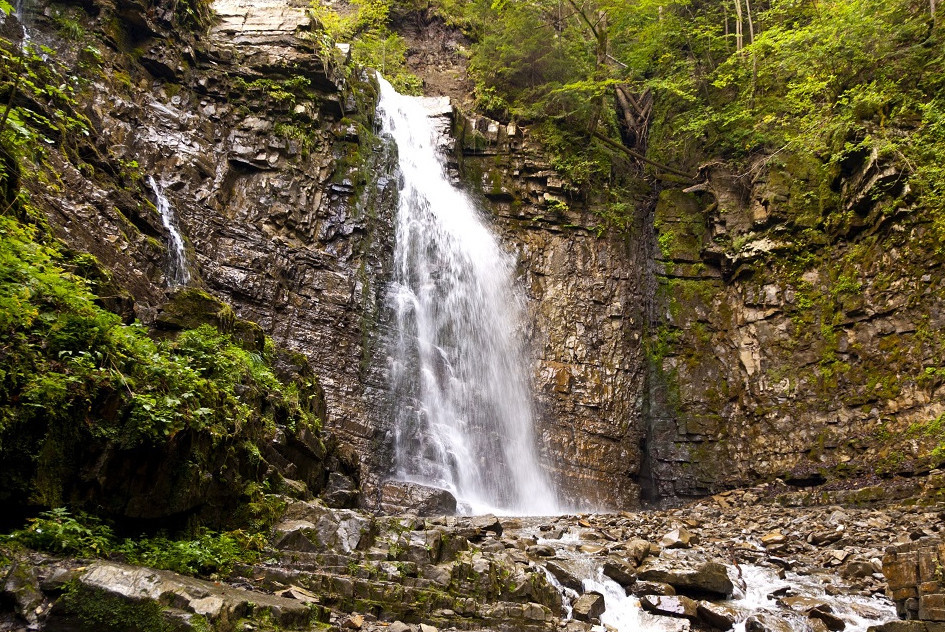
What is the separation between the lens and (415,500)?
11711 millimetres

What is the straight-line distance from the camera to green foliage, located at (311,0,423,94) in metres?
23.0

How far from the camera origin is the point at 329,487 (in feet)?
30.6

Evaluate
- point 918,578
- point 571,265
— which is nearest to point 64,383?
point 918,578

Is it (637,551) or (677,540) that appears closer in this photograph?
(637,551)

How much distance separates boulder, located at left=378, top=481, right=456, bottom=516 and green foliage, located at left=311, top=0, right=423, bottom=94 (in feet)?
52.5

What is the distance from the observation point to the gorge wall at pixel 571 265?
13.5 meters

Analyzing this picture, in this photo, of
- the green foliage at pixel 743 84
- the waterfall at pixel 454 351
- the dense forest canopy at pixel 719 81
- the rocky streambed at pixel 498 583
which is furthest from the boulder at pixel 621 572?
the dense forest canopy at pixel 719 81

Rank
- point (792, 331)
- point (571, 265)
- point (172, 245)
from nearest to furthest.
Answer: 1. point (172, 245)
2. point (792, 331)
3. point (571, 265)

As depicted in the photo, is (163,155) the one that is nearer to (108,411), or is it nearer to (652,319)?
(108,411)

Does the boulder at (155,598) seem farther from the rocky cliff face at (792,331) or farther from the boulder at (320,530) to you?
the rocky cliff face at (792,331)

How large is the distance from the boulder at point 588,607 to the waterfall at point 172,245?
8787mm

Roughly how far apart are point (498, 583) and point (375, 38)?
77.0 ft

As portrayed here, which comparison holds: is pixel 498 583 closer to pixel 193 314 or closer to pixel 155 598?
pixel 155 598

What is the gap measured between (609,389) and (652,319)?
8.73 feet
